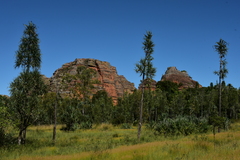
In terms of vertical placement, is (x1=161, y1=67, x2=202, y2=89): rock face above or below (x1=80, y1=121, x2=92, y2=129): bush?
above

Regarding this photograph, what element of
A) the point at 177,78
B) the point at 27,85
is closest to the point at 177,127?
the point at 27,85

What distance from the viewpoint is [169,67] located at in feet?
506

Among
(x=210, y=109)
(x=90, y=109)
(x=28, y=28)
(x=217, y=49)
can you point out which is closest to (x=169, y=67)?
(x=210, y=109)

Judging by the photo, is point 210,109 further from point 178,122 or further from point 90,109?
point 178,122

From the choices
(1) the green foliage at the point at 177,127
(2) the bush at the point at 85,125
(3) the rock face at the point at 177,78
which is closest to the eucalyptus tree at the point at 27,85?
(1) the green foliage at the point at 177,127

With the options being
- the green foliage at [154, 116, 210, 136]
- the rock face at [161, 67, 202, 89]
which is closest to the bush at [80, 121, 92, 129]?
the green foliage at [154, 116, 210, 136]

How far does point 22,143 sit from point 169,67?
469 feet

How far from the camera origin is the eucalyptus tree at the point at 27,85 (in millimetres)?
17656

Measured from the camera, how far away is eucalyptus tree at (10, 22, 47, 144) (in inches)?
695

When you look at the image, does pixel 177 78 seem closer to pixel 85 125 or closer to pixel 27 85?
pixel 85 125

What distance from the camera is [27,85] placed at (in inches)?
710

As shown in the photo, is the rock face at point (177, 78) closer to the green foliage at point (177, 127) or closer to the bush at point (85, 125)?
the bush at point (85, 125)

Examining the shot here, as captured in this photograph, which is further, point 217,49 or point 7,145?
point 217,49

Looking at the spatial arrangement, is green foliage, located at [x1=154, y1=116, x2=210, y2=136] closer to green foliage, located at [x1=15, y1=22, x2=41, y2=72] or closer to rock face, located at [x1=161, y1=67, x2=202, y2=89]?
green foliage, located at [x1=15, y1=22, x2=41, y2=72]
